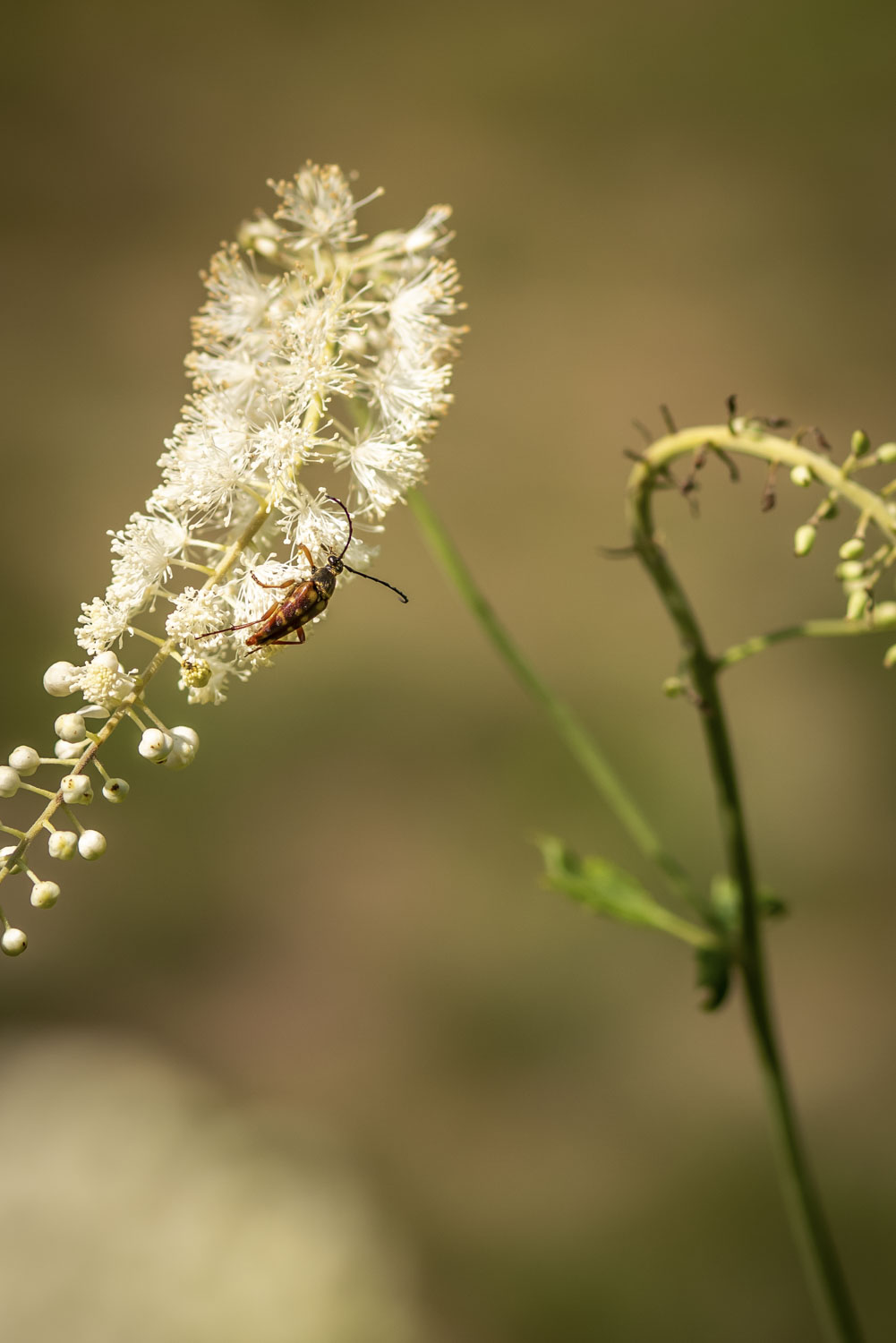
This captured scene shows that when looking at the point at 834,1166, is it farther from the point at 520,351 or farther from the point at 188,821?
the point at 520,351

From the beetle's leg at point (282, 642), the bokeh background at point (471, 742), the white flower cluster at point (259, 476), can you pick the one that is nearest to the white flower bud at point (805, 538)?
the white flower cluster at point (259, 476)

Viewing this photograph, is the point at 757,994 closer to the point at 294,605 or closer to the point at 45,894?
the point at 294,605

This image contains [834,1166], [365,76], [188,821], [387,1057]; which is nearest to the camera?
[834,1166]

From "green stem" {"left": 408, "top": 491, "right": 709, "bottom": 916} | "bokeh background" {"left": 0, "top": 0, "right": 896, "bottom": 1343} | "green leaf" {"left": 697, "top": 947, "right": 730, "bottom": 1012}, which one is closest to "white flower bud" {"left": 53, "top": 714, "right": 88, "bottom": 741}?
"green stem" {"left": 408, "top": 491, "right": 709, "bottom": 916}

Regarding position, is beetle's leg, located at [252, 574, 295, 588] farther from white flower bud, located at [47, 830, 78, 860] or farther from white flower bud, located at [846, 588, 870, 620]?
white flower bud, located at [846, 588, 870, 620]

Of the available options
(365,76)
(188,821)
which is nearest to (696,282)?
(365,76)

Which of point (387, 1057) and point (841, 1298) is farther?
point (387, 1057)
